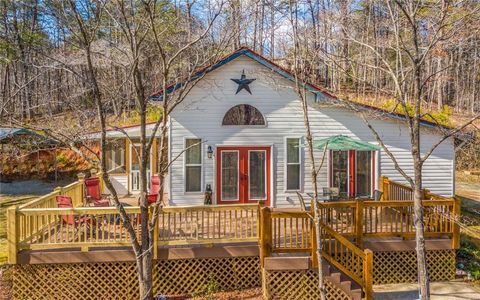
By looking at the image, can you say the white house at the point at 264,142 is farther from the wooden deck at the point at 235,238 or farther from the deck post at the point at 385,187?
the wooden deck at the point at 235,238

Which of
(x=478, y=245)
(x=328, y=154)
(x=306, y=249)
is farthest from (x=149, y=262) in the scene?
(x=478, y=245)

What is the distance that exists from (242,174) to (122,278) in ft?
17.1

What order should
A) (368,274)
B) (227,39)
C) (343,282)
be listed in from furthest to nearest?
(227,39) → (343,282) → (368,274)

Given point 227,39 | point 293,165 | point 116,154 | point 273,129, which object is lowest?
point 293,165

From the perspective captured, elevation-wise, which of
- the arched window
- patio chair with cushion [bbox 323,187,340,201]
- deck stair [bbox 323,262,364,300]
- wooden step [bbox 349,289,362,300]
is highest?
the arched window

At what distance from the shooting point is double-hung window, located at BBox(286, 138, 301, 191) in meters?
11.9

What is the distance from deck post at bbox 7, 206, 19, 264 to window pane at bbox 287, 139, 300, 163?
303 inches

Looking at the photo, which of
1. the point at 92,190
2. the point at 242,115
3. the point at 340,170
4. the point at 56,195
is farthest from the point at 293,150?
the point at 56,195

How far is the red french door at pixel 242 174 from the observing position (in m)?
11.7

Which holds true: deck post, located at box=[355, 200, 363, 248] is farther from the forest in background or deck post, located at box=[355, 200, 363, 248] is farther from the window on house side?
the window on house side

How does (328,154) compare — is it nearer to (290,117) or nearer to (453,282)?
(290,117)

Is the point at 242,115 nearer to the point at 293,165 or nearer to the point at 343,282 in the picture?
the point at 293,165

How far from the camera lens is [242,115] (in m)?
11.7

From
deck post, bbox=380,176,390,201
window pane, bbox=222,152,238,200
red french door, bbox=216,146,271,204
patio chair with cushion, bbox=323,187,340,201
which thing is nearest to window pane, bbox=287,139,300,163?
red french door, bbox=216,146,271,204
